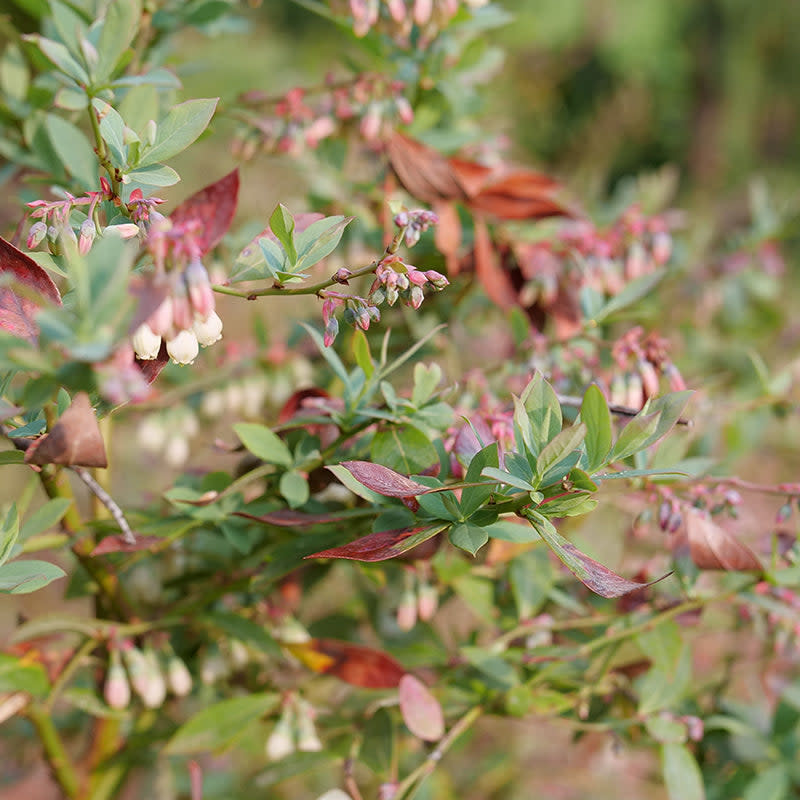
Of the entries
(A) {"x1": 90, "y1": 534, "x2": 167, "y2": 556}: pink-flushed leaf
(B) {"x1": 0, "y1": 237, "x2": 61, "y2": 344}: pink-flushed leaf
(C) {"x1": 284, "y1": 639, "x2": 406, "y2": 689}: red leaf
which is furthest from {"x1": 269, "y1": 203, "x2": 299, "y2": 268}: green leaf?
(C) {"x1": 284, "y1": 639, "x2": 406, "y2": 689}: red leaf

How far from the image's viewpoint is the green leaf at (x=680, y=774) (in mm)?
599

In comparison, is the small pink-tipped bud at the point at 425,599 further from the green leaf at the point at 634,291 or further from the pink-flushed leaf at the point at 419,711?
the green leaf at the point at 634,291

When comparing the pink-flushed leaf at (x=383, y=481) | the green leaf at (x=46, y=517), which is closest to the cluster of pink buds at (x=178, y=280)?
the pink-flushed leaf at (x=383, y=481)

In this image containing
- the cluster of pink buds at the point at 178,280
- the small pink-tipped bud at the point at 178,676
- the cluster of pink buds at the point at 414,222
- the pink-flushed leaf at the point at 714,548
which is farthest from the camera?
the small pink-tipped bud at the point at 178,676

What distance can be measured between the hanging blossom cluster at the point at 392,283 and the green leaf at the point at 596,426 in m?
0.10

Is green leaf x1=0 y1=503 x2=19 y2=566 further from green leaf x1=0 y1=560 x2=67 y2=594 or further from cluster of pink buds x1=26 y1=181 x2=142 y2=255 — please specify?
cluster of pink buds x1=26 y1=181 x2=142 y2=255

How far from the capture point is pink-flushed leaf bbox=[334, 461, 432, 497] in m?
0.40

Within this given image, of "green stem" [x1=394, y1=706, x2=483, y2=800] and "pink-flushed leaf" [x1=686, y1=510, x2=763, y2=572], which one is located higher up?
"pink-flushed leaf" [x1=686, y1=510, x2=763, y2=572]

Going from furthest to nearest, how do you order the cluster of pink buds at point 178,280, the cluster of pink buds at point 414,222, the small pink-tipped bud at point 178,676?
the small pink-tipped bud at point 178,676 → the cluster of pink buds at point 414,222 → the cluster of pink buds at point 178,280

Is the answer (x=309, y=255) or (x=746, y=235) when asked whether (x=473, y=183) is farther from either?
(x=746, y=235)

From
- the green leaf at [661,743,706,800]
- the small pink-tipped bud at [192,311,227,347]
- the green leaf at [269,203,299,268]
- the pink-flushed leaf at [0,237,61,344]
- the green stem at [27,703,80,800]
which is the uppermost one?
the green leaf at [269,203,299,268]

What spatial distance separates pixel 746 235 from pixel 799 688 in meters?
0.57

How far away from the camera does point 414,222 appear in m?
0.45

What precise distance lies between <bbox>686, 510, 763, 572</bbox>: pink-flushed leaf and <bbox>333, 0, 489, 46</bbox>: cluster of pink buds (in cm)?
44
